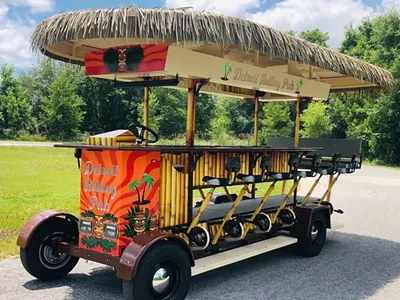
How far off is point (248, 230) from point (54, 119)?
40589 millimetres

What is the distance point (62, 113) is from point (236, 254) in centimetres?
4083

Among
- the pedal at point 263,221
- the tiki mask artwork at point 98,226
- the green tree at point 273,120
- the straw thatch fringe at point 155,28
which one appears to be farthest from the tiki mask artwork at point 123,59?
the green tree at point 273,120

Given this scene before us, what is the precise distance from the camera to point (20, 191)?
36.8 ft

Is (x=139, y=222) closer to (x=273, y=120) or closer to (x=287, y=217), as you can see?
(x=287, y=217)

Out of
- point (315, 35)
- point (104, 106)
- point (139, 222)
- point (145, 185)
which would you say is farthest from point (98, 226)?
point (315, 35)

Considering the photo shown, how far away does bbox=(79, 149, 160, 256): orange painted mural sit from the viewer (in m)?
4.62

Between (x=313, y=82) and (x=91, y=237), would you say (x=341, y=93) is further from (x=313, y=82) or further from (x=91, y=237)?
(x=91, y=237)

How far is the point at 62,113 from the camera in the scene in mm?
43562

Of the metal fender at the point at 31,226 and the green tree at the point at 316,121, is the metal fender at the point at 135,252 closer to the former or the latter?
the metal fender at the point at 31,226

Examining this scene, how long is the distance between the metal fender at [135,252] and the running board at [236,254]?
2.22ft

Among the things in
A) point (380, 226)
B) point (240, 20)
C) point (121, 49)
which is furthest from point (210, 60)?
point (380, 226)

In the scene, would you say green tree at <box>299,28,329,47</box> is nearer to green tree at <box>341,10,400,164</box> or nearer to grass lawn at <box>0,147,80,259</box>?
green tree at <box>341,10,400,164</box>

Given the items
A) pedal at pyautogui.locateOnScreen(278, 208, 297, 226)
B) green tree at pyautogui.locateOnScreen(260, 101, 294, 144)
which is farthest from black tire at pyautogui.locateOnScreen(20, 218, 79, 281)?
green tree at pyautogui.locateOnScreen(260, 101, 294, 144)

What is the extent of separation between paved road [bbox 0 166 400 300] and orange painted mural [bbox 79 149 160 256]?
58cm
